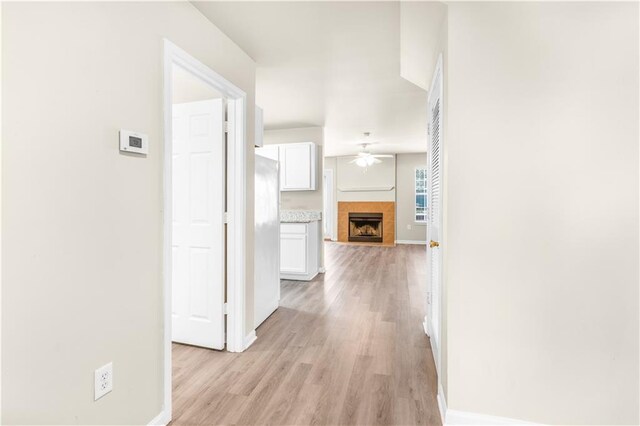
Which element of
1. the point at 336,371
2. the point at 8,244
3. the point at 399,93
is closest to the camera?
the point at 8,244

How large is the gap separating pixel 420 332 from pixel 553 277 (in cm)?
163

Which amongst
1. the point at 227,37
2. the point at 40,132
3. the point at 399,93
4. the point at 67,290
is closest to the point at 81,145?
the point at 40,132

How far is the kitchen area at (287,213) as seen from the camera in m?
3.26

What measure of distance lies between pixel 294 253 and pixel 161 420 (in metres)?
3.28

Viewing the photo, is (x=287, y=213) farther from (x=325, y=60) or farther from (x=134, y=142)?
(x=134, y=142)

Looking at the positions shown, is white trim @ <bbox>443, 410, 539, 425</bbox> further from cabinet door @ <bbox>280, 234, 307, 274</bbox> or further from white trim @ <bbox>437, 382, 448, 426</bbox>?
cabinet door @ <bbox>280, 234, 307, 274</bbox>

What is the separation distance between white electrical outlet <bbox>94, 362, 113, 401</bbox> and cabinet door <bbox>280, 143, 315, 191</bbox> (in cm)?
413

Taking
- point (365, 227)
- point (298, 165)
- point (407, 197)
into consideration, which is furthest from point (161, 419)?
point (407, 197)

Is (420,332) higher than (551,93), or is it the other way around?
(551,93)

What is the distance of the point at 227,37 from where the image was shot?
2385 mm

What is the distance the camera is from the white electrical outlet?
54.4 inches

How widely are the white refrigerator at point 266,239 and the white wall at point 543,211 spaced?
6.41 ft

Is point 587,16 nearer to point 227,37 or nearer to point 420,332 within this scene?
point 227,37

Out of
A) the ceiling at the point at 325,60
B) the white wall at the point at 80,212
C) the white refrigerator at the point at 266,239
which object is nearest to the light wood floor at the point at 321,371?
the white refrigerator at the point at 266,239
